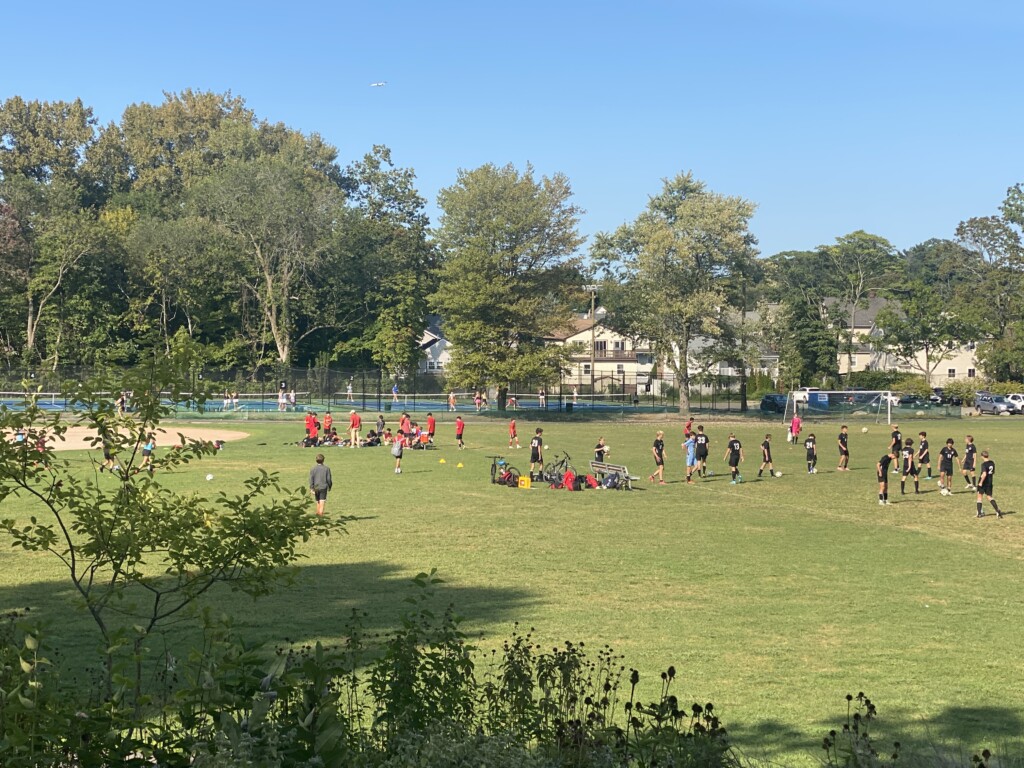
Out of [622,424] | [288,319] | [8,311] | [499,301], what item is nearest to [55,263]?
[8,311]

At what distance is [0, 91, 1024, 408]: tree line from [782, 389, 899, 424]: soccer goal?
183 inches

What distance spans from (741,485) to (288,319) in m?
54.4

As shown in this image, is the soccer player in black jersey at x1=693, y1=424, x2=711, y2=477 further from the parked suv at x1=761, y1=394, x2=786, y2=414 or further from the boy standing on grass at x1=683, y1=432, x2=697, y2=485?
the parked suv at x1=761, y1=394, x2=786, y2=414

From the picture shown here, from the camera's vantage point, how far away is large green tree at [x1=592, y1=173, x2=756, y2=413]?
226ft

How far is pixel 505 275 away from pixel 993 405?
3926 centimetres

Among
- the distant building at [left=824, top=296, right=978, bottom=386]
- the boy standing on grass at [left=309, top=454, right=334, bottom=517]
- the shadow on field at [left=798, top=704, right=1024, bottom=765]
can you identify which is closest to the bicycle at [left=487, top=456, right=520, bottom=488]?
the boy standing on grass at [left=309, top=454, right=334, bottom=517]

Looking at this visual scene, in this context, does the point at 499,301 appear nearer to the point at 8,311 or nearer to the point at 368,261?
the point at 368,261

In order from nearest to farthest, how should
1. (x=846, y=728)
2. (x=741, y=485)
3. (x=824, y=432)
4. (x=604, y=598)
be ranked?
(x=846, y=728) < (x=604, y=598) < (x=741, y=485) < (x=824, y=432)

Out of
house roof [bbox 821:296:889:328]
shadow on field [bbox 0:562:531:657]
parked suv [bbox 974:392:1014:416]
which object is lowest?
shadow on field [bbox 0:562:531:657]

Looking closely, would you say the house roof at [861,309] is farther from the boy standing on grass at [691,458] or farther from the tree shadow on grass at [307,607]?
the tree shadow on grass at [307,607]

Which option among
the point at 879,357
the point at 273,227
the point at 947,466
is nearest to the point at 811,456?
the point at 947,466

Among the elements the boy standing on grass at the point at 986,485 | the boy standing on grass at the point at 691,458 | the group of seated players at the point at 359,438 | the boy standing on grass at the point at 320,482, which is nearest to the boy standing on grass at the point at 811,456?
the boy standing on grass at the point at 691,458

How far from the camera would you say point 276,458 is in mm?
36125

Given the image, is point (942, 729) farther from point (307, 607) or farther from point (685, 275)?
point (685, 275)
